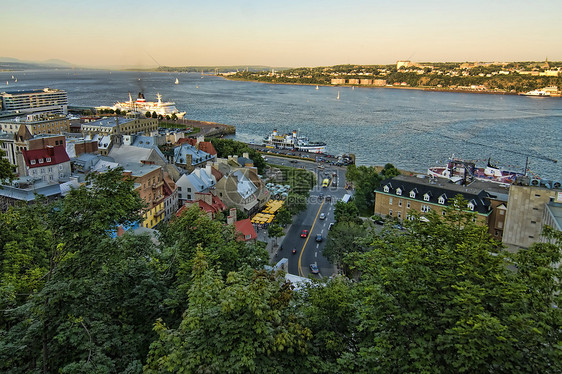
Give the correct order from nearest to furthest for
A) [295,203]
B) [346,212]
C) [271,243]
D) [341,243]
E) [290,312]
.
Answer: [290,312] → [341,243] → [271,243] → [346,212] → [295,203]

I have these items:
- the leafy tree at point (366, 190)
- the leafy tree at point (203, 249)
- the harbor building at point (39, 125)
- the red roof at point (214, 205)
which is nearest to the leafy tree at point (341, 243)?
the red roof at point (214, 205)

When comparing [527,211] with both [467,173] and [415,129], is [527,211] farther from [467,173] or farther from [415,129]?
[415,129]

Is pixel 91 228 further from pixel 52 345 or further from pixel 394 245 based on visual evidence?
pixel 394 245

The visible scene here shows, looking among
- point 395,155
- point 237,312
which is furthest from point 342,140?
point 237,312

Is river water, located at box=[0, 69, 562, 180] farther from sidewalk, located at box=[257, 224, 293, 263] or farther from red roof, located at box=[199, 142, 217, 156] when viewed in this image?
sidewalk, located at box=[257, 224, 293, 263]

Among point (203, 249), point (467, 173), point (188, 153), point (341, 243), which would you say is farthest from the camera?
point (467, 173)

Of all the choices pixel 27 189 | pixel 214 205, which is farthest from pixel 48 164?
pixel 214 205

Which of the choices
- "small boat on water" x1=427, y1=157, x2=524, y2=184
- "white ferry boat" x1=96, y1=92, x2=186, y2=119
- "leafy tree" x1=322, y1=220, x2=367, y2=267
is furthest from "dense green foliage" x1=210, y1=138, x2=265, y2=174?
"white ferry boat" x1=96, y1=92, x2=186, y2=119
